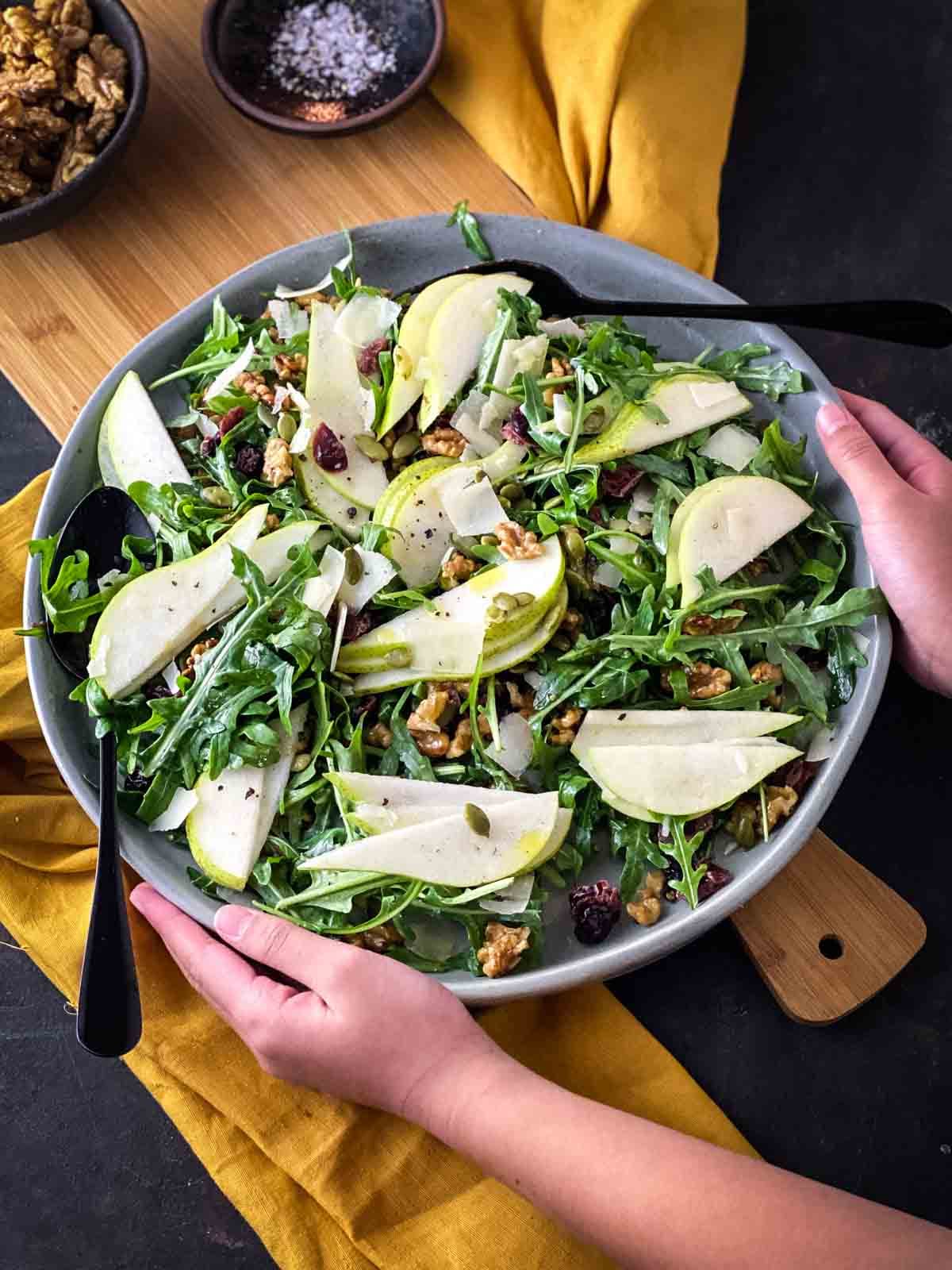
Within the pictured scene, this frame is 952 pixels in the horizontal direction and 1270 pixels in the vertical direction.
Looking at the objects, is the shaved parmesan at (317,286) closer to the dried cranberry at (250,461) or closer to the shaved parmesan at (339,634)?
the dried cranberry at (250,461)

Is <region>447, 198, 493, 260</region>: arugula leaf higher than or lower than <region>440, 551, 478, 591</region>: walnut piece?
higher

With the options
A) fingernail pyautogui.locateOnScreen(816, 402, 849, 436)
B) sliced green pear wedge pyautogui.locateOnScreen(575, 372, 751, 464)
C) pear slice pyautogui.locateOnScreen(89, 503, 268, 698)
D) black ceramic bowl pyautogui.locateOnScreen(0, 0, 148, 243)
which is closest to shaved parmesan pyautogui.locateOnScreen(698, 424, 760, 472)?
sliced green pear wedge pyautogui.locateOnScreen(575, 372, 751, 464)

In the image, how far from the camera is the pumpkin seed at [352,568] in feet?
7.61

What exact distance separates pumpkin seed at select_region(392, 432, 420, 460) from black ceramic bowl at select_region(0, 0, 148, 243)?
917 mm

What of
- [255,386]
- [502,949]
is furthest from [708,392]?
[502,949]

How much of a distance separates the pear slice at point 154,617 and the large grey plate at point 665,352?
17 centimetres

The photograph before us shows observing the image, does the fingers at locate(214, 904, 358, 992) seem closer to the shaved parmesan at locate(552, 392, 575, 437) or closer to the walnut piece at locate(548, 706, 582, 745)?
the walnut piece at locate(548, 706, 582, 745)

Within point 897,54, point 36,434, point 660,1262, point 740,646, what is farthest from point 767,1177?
point 897,54

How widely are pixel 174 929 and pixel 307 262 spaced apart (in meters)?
1.41

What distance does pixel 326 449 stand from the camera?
2.41m

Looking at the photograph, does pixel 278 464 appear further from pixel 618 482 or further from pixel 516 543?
pixel 618 482

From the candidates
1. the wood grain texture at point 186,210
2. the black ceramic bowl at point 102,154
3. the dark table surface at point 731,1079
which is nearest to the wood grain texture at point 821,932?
the dark table surface at point 731,1079

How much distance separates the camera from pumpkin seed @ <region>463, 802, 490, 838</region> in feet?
7.22

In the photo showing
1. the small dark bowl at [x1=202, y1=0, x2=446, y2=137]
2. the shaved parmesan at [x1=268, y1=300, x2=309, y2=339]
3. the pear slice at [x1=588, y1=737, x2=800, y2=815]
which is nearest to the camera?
the pear slice at [x1=588, y1=737, x2=800, y2=815]
